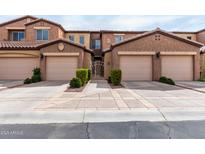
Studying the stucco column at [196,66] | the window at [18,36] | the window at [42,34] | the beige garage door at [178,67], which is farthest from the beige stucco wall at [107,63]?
the window at [18,36]

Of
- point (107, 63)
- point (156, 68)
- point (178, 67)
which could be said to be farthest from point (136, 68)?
point (107, 63)

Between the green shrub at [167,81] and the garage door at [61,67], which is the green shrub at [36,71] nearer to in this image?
the garage door at [61,67]

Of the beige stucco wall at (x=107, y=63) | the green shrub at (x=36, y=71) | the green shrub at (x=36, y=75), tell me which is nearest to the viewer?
the green shrub at (x=36, y=75)

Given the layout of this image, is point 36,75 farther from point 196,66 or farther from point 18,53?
point 196,66

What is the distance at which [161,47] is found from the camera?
1988cm

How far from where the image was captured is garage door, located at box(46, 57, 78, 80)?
2009cm

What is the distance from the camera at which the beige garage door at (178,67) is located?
20000 millimetres

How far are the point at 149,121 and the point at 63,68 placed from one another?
15.3 metres

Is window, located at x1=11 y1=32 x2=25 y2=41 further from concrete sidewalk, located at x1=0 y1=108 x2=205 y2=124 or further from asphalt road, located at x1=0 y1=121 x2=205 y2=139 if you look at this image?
asphalt road, located at x1=0 y1=121 x2=205 y2=139

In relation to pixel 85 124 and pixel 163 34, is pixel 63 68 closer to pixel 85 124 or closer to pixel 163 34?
pixel 163 34

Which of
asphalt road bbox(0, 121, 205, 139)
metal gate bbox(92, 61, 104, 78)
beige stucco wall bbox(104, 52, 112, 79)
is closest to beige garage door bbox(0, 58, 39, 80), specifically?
beige stucco wall bbox(104, 52, 112, 79)

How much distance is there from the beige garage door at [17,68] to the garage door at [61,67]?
190 cm

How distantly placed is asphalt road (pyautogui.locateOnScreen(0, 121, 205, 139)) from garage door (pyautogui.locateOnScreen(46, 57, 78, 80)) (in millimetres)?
14567

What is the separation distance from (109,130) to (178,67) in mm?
16836
